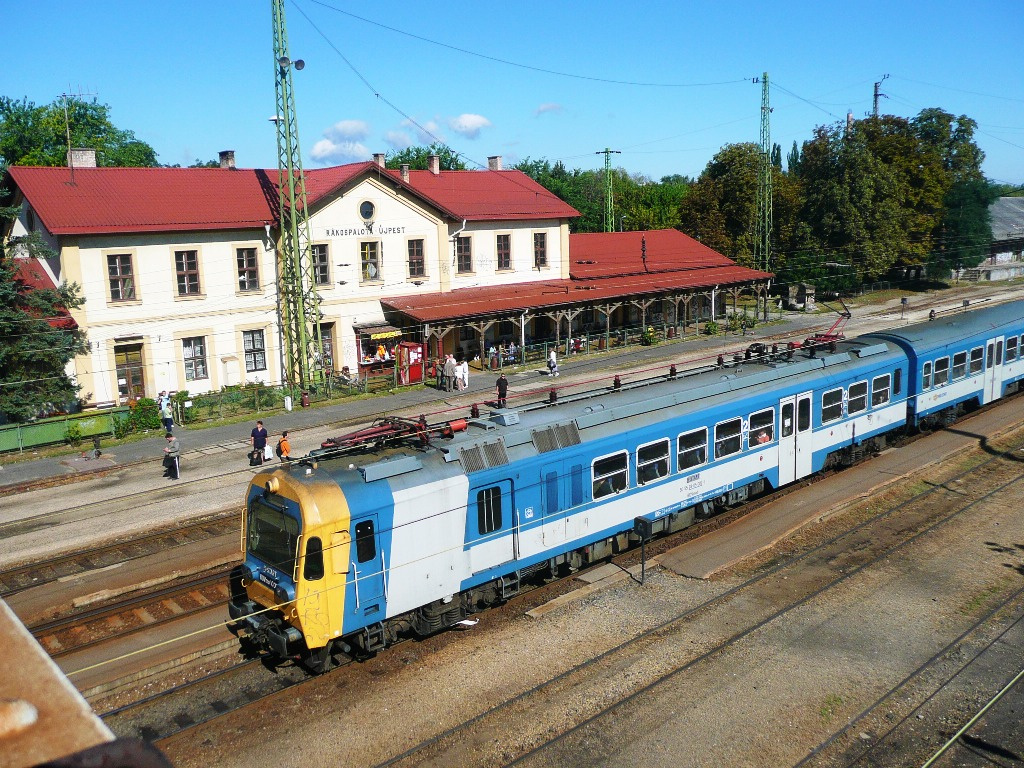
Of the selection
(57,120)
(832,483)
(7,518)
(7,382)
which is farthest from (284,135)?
(57,120)

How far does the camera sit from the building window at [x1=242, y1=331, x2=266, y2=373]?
115ft

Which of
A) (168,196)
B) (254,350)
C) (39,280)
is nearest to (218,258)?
(168,196)

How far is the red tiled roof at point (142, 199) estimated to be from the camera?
31312mm

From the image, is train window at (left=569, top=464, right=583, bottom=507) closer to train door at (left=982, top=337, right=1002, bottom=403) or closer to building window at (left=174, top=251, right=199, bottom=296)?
train door at (left=982, top=337, right=1002, bottom=403)

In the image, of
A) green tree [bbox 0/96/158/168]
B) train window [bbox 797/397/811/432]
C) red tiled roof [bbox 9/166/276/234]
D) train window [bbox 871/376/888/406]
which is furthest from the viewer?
green tree [bbox 0/96/158/168]

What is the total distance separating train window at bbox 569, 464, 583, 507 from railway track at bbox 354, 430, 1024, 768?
8.22 ft

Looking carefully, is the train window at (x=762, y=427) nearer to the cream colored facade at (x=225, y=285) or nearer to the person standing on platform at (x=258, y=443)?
Answer: the person standing on platform at (x=258, y=443)

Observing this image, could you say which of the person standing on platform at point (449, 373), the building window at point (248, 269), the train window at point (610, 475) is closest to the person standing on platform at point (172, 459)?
the building window at point (248, 269)

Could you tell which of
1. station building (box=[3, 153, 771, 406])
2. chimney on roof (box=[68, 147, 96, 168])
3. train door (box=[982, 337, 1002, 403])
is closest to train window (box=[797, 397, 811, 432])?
train door (box=[982, 337, 1002, 403])

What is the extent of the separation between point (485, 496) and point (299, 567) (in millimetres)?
3239

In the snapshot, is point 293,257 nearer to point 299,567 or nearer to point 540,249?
point 540,249

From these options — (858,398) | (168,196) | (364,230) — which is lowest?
(858,398)

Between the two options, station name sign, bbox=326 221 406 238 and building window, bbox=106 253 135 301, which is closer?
building window, bbox=106 253 135 301

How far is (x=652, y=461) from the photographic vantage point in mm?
15805
